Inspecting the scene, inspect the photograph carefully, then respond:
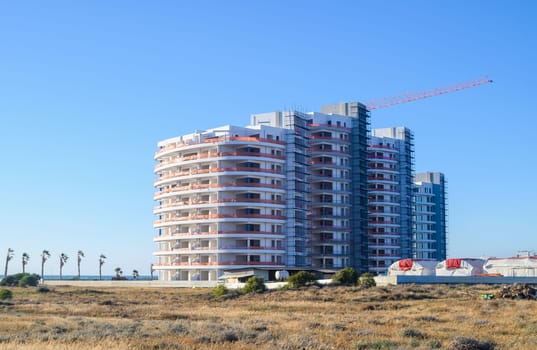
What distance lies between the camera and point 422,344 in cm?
2797

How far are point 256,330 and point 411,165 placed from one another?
139443 millimetres

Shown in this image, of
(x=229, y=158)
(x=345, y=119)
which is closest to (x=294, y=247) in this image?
(x=229, y=158)

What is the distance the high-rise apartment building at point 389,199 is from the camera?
155 m

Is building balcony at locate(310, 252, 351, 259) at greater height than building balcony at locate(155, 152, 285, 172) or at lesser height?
lesser

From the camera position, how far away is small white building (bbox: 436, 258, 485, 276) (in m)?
113

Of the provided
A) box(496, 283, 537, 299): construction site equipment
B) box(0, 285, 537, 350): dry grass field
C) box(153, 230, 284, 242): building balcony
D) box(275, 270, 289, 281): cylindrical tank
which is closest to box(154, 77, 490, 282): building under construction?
box(153, 230, 284, 242): building balcony

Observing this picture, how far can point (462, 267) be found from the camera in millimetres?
113750

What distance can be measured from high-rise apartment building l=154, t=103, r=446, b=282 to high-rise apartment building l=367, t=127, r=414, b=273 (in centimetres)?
33

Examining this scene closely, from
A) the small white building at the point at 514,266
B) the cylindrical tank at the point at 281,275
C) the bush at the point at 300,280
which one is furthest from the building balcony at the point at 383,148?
the bush at the point at 300,280

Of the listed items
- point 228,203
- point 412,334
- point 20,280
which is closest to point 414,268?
point 228,203

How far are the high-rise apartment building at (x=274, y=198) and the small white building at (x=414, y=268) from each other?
1880cm

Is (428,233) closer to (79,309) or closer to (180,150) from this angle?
(180,150)

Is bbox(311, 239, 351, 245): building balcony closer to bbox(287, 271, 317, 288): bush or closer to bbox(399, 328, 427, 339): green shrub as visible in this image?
bbox(287, 271, 317, 288): bush

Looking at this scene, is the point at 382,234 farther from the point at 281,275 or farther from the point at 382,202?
the point at 281,275
